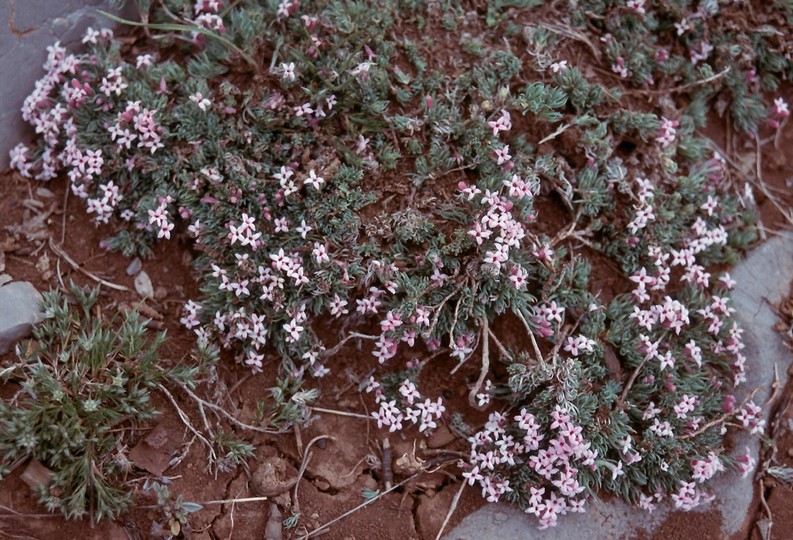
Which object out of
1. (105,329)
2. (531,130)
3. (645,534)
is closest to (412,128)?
(531,130)

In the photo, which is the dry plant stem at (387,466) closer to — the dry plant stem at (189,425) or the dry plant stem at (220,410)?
the dry plant stem at (220,410)

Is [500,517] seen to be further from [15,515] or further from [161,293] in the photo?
[15,515]

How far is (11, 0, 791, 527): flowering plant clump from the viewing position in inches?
195

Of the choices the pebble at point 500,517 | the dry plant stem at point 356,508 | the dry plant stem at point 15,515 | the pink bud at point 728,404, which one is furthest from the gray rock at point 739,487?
the dry plant stem at point 15,515

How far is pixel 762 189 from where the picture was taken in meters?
6.23

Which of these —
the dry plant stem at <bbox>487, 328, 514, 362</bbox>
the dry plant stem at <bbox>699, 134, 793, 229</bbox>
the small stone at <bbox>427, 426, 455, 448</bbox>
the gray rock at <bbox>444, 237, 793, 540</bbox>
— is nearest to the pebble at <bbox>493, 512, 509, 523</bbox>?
the gray rock at <bbox>444, 237, 793, 540</bbox>

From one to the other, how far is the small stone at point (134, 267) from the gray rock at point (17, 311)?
2.05ft

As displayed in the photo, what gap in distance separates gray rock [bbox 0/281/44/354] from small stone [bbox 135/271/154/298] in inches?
25.6

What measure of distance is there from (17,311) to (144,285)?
0.85 metres

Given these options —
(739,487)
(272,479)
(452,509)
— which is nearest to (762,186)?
(739,487)

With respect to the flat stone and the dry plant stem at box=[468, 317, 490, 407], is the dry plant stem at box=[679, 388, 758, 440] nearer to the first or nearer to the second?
the dry plant stem at box=[468, 317, 490, 407]

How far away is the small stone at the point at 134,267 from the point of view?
5.35m

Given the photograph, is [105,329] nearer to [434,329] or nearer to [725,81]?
[434,329]

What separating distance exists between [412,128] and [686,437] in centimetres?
291
